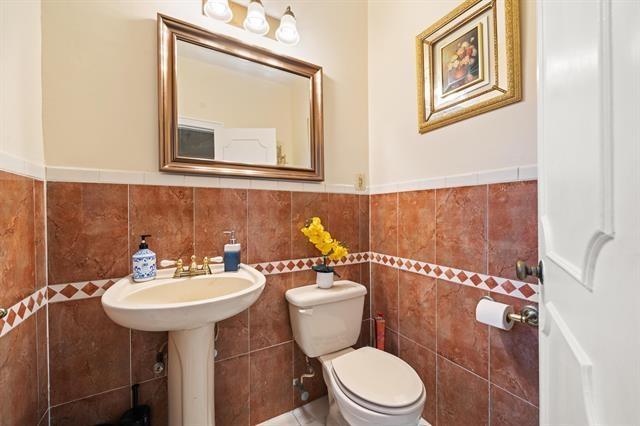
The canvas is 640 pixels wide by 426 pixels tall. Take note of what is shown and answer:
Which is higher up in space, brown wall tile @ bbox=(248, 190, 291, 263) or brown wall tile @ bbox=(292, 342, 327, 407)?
brown wall tile @ bbox=(248, 190, 291, 263)

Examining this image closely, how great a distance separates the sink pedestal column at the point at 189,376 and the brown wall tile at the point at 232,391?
0.24m

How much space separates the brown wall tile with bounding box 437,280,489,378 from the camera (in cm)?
115

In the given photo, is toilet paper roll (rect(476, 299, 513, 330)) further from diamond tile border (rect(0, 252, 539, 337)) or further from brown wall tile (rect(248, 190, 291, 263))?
brown wall tile (rect(248, 190, 291, 263))

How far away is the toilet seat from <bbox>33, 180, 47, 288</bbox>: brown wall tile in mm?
1206

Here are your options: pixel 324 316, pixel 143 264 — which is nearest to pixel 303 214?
pixel 324 316

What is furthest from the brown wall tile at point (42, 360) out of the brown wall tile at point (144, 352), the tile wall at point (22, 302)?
the brown wall tile at point (144, 352)

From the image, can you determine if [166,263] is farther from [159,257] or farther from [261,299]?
[261,299]

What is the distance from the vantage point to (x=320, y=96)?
156 cm

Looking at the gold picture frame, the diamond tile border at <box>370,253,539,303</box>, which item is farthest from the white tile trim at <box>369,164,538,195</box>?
the diamond tile border at <box>370,253,539,303</box>

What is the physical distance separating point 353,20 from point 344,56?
27cm

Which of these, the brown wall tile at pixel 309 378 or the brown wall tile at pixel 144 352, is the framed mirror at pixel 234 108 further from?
the brown wall tile at pixel 309 378

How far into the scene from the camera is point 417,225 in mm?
1448

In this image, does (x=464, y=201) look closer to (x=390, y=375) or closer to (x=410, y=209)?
(x=410, y=209)

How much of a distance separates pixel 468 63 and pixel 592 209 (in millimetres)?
1129
